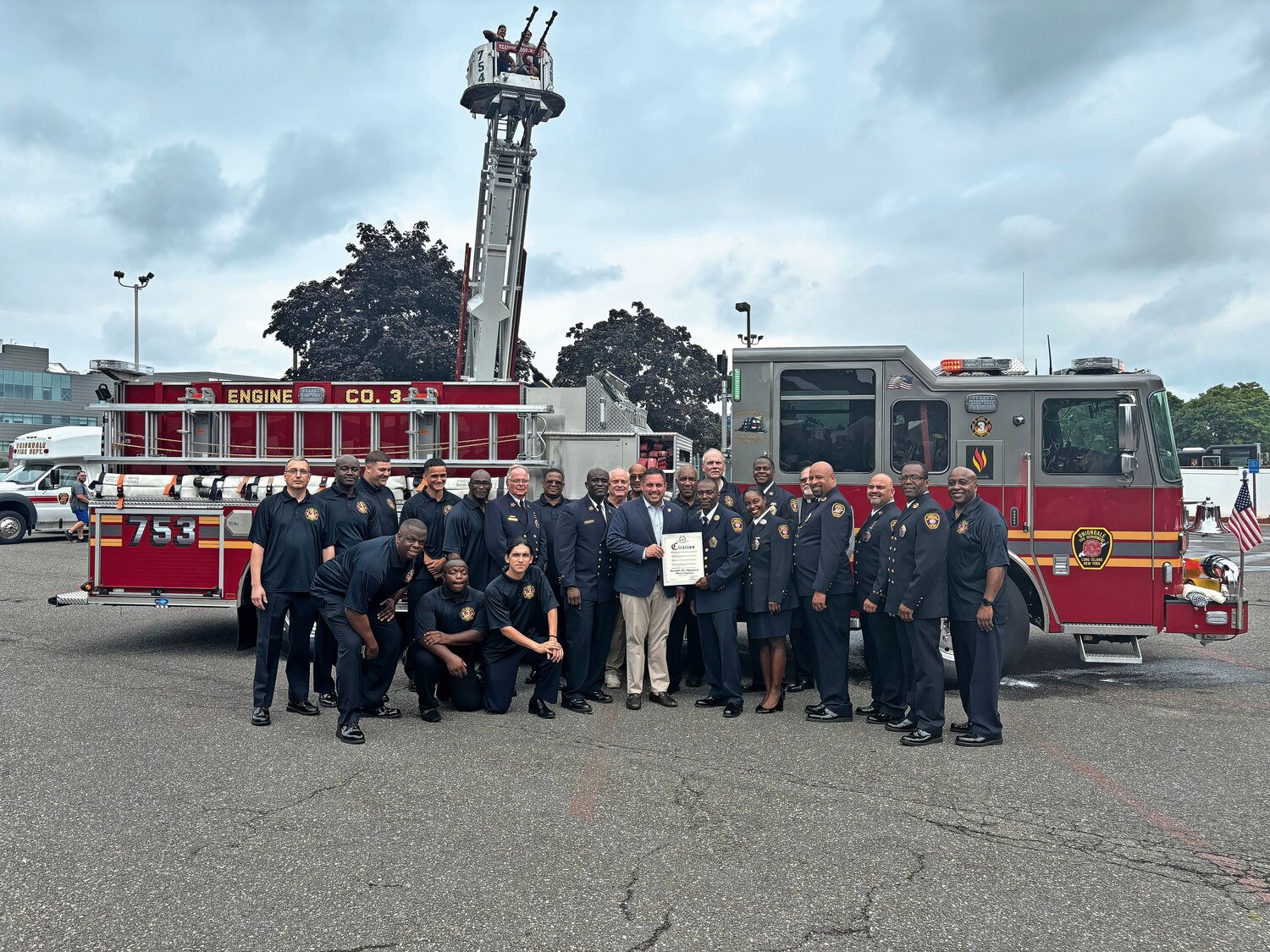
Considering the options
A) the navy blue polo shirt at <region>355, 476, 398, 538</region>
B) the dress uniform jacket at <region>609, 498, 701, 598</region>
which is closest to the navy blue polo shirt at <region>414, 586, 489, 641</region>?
the navy blue polo shirt at <region>355, 476, 398, 538</region>

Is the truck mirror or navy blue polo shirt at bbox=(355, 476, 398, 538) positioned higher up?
the truck mirror

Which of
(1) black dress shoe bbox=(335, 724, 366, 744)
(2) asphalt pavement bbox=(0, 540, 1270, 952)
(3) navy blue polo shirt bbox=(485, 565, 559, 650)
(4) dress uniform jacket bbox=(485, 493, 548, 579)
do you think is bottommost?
(2) asphalt pavement bbox=(0, 540, 1270, 952)

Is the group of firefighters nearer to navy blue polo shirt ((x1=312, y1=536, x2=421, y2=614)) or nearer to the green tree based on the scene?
navy blue polo shirt ((x1=312, y1=536, x2=421, y2=614))

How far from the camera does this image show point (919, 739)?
6324 millimetres

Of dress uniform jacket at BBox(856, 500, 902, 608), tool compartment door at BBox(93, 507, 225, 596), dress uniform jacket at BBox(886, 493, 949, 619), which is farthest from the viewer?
tool compartment door at BBox(93, 507, 225, 596)

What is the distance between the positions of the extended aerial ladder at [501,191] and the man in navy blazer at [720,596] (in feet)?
19.0

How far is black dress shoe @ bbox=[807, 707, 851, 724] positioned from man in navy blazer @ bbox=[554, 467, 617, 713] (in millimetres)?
1597

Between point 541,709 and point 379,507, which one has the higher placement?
point 379,507

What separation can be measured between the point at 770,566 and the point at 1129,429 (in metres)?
3.25

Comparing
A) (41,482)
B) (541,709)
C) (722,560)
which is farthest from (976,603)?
(41,482)

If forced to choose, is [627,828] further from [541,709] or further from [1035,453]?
[1035,453]

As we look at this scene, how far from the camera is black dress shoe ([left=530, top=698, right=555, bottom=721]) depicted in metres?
7.02

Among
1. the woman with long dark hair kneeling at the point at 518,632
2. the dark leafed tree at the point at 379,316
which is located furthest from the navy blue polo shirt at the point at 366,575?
the dark leafed tree at the point at 379,316

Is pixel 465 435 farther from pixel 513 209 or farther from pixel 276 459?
pixel 513 209
